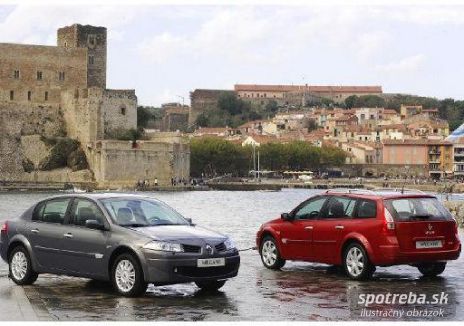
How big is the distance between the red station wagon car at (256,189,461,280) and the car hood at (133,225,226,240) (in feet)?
7.61

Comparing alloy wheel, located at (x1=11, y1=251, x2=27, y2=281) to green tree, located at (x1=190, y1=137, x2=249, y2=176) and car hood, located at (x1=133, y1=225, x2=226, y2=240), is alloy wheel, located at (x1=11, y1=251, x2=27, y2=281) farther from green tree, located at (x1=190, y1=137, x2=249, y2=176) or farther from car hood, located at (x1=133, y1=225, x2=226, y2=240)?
green tree, located at (x1=190, y1=137, x2=249, y2=176)

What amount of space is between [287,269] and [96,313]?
17.5 feet

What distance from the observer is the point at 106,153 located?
91812mm

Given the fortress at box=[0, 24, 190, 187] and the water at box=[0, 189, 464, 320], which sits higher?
the fortress at box=[0, 24, 190, 187]

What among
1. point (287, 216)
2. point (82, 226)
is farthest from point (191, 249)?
point (287, 216)

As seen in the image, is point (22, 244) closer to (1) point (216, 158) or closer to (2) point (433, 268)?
(2) point (433, 268)

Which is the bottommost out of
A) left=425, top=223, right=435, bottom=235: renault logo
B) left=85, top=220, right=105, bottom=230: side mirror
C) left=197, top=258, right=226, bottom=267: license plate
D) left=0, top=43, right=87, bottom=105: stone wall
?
left=197, top=258, right=226, bottom=267: license plate

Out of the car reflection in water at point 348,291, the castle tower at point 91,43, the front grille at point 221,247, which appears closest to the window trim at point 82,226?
the front grille at point 221,247

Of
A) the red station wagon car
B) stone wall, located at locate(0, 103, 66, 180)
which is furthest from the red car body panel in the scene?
stone wall, located at locate(0, 103, 66, 180)

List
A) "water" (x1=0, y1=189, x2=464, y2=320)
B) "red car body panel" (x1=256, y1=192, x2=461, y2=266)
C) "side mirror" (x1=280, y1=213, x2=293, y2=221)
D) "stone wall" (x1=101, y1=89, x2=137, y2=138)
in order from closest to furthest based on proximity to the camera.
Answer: "water" (x1=0, y1=189, x2=464, y2=320)
"red car body panel" (x1=256, y1=192, x2=461, y2=266)
"side mirror" (x1=280, y1=213, x2=293, y2=221)
"stone wall" (x1=101, y1=89, x2=137, y2=138)

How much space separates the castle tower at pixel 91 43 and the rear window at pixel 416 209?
8924cm

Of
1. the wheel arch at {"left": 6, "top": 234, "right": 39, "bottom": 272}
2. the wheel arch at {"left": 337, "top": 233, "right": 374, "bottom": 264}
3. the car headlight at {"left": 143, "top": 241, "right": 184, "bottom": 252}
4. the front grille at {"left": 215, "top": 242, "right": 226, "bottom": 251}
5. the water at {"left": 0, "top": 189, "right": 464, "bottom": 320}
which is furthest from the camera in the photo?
the wheel arch at {"left": 337, "top": 233, "right": 374, "bottom": 264}

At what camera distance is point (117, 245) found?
11688mm

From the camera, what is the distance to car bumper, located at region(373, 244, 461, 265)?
509 inches
